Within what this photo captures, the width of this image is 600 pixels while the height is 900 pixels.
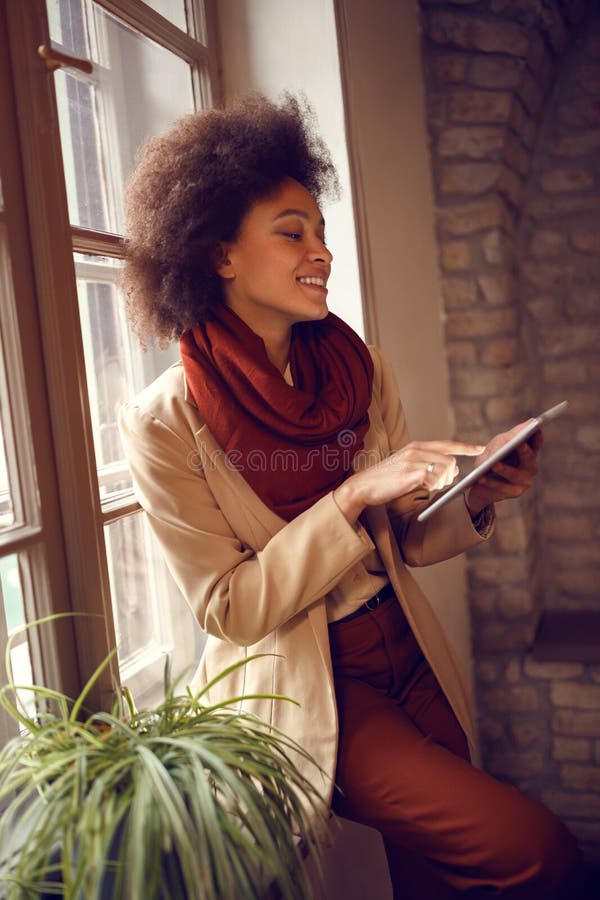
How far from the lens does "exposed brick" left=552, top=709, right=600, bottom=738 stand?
2992mm

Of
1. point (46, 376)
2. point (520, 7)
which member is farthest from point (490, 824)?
point (520, 7)

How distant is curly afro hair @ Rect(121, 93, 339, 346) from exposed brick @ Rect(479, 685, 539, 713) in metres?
2.05

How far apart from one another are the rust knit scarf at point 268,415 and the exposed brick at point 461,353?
1.41 meters

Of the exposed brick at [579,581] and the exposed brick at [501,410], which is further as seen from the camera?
the exposed brick at [579,581]

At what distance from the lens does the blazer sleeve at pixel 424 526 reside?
1.79m

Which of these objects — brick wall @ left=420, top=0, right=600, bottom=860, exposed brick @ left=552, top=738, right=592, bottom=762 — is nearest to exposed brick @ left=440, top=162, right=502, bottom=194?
brick wall @ left=420, top=0, right=600, bottom=860

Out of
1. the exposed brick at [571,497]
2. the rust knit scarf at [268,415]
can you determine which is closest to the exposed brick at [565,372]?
the exposed brick at [571,497]

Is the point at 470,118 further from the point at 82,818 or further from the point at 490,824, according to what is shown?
the point at 82,818

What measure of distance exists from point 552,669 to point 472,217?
64.3 inches

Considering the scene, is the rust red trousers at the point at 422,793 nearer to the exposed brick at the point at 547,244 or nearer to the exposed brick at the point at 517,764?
the exposed brick at the point at 517,764

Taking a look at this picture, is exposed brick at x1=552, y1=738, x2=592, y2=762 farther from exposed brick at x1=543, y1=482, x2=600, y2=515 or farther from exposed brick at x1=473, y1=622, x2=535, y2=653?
exposed brick at x1=543, y1=482, x2=600, y2=515

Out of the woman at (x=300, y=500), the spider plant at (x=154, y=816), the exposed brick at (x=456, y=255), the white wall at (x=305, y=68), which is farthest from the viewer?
the exposed brick at (x=456, y=255)

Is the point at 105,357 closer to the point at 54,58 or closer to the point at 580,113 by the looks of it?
the point at 54,58

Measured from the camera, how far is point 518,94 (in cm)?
280
